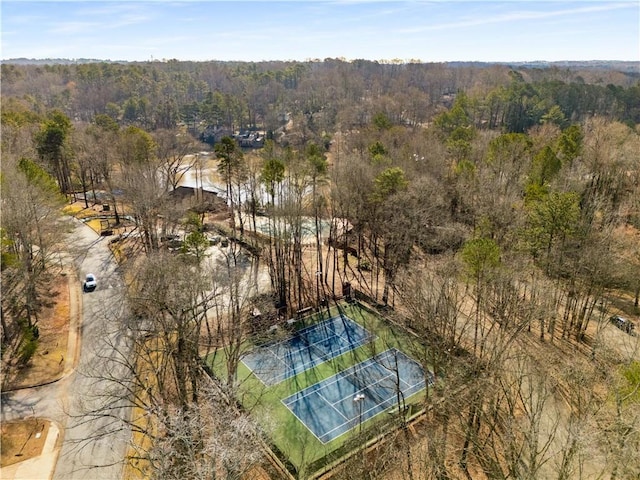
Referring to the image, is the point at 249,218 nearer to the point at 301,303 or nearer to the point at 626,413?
the point at 301,303

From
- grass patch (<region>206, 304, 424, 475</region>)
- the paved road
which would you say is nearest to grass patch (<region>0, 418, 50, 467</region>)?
the paved road

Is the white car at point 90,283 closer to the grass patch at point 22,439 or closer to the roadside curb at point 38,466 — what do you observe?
the grass patch at point 22,439

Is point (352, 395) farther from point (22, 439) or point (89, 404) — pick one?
point (22, 439)

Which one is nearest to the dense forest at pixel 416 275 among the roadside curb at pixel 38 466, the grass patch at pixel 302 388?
the grass patch at pixel 302 388

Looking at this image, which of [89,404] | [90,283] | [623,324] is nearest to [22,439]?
[89,404]

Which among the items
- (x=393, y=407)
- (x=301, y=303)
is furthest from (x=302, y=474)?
(x=301, y=303)
